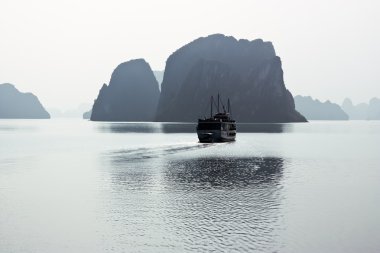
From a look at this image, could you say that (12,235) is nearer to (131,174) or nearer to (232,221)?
(232,221)

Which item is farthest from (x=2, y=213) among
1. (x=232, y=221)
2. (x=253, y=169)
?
(x=253, y=169)

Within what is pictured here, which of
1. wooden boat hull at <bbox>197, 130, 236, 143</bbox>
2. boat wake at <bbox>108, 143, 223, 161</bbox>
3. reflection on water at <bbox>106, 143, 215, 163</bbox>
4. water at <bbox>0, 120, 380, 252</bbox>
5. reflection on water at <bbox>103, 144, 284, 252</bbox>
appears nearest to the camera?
water at <bbox>0, 120, 380, 252</bbox>

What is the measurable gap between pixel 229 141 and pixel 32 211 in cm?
9195

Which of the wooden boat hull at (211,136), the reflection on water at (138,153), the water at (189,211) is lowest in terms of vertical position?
the water at (189,211)

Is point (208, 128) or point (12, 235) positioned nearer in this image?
point (12, 235)

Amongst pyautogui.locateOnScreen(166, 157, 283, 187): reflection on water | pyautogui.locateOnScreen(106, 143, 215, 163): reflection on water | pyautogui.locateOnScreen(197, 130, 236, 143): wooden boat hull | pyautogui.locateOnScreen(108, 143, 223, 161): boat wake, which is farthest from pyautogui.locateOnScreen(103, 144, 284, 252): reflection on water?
pyautogui.locateOnScreen(197, 130, 236, 143): wooden boat hull

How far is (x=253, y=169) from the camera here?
53.6 meters

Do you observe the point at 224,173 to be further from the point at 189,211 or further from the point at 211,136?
the point at 211,136

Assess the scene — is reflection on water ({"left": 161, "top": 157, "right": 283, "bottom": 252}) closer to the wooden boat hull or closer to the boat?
the wooden boat hull

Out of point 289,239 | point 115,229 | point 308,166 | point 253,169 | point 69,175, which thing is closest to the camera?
point 289,239

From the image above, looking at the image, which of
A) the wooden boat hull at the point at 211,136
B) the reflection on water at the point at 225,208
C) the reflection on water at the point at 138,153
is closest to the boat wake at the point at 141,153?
the reflection on water at the point at 138,153

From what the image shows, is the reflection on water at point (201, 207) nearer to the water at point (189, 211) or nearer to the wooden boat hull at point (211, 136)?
the water at point (189, 211)

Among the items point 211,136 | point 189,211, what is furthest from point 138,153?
point 189,211

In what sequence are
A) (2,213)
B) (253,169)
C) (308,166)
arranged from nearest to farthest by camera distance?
(2,213), (253,169), (308,166)
